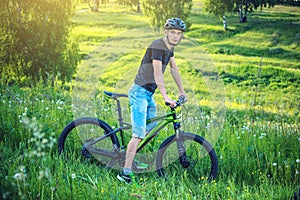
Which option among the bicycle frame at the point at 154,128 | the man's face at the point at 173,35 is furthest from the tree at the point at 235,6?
the bicycle frame at the point at 154,128

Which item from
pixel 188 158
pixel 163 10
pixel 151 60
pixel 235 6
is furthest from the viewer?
pixel 163 10

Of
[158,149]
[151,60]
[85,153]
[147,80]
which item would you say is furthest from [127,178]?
[151,60]

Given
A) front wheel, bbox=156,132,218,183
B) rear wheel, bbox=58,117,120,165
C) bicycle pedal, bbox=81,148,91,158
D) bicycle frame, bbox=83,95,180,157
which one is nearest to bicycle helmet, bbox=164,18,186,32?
bicycle frame, bbox=83,95,180,157

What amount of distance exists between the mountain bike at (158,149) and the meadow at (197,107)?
0.17 metres

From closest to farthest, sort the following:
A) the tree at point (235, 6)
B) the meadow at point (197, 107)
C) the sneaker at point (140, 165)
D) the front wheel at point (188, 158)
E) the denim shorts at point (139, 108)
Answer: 1. the meadow at point (197, 107)
2. the denim shorts at point (139, 108)
3. the front wheel at point (188, 158)
4. the sneaker at point (140, 165)
5. the tree at point (235, 6)

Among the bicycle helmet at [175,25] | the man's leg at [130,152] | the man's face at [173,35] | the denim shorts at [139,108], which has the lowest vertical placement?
the man's leg at [130,152]

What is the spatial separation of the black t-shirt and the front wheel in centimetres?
76

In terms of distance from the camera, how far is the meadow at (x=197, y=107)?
4.07 meters

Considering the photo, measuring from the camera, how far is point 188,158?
509 cm

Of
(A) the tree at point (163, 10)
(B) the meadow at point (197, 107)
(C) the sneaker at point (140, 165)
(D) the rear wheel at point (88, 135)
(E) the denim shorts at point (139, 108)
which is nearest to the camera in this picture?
(B) the meadow at point (197, 107)

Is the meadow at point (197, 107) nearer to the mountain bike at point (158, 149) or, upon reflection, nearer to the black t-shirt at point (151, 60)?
the mountain bike at point (158, 149)

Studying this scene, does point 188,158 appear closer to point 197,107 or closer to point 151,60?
point 151,60

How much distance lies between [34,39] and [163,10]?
51.1 ft

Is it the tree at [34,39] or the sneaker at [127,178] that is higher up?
the tree at [34,39]
